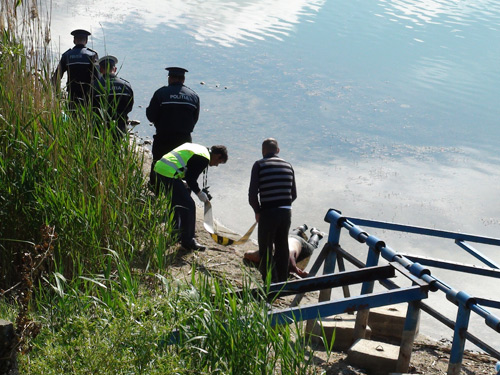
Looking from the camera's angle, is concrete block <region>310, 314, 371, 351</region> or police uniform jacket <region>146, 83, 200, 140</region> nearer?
concrete block <region>310, 314, 371, 351</region>

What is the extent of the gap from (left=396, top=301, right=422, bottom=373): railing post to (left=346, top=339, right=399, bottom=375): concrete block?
57 millimetres

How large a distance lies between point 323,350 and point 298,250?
267 cm

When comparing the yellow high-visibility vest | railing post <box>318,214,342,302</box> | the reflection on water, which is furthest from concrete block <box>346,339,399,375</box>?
the reflection on water

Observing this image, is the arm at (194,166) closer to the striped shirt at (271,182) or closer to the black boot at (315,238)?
the striped shirt at (271,182)

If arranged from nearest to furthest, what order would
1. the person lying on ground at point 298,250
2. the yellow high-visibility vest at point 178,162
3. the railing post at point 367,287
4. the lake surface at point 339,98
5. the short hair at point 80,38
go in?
the railing post at point 367,287 < the yellow high-visibility vest at point 178,162 < the person lying on ground at point 298,250 < the short hair at point 80,38 < the lake surface at point 339,98

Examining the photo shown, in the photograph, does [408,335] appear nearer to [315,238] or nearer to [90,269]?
[90,269]

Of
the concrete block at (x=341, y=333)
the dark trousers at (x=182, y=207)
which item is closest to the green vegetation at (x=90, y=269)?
the concrete block at (x=341, y=333)

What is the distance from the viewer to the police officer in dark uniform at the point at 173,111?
8.52 meters

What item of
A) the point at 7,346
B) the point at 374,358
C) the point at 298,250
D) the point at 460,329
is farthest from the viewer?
the point at 298,250

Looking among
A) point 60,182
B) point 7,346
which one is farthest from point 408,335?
point 7,346

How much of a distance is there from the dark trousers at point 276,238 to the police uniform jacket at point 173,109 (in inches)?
67.2

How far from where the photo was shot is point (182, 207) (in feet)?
25.5

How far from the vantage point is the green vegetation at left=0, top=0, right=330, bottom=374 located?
13.0ft

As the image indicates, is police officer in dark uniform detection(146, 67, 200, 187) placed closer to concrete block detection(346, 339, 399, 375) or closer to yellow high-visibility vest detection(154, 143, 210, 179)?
yellow high-visibility vest detection(154, 143, 210, 179)
